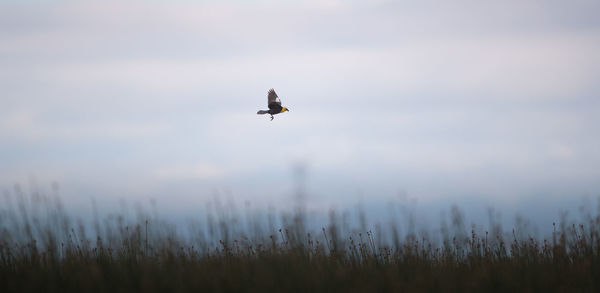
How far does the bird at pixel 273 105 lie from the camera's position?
10.6 meters

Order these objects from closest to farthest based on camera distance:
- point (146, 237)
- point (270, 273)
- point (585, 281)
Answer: point (270, 273) → point (585, 281) → point (146, 237)

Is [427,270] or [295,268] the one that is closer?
[295,268]

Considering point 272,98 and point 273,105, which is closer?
point 273,105

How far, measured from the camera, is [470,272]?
8891 millimetres

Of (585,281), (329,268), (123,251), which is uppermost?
(123,251)

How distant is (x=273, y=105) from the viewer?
425 inches

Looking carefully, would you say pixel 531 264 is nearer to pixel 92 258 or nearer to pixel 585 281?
pixel 585 281

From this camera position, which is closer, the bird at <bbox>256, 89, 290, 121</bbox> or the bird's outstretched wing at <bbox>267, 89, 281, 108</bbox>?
the bird at <bbox>256, 89, 290, 121</bbox>

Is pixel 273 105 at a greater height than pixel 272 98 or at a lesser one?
lesser

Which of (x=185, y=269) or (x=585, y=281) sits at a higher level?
(x=185, y=269)

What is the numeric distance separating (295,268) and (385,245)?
1.89m

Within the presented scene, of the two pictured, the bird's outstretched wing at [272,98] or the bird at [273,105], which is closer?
the bird at [273,105]

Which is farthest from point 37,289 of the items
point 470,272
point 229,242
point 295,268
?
point 470,272

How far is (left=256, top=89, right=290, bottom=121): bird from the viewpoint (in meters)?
10.6
